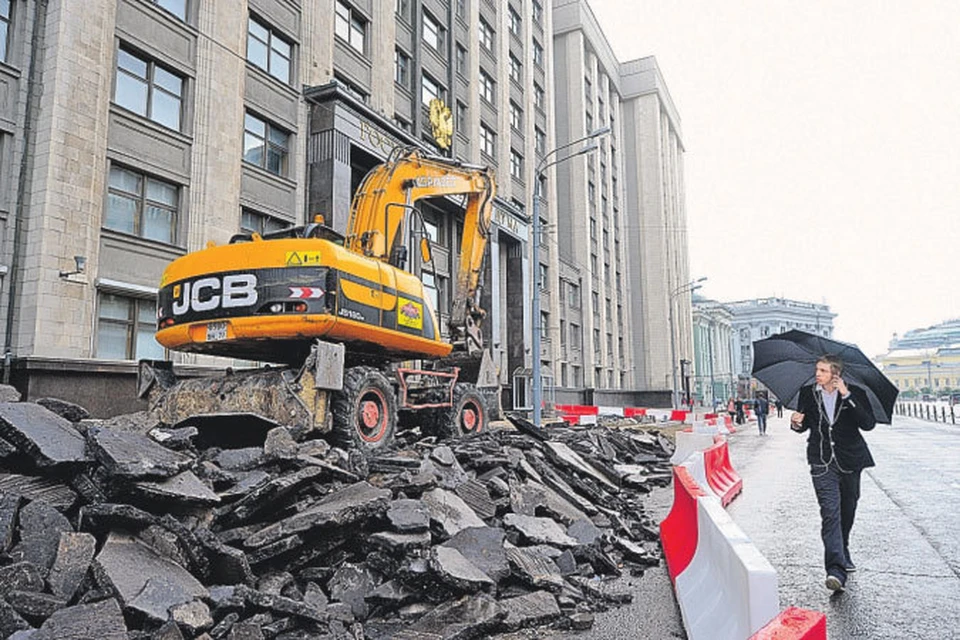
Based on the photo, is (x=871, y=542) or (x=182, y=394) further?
(x=182, y=394)

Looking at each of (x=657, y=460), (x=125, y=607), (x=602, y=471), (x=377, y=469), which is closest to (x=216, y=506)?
(x=125, y=607)

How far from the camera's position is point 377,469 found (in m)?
7.35

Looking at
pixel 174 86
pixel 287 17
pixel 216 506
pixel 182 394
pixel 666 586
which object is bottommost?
pixel 666 586

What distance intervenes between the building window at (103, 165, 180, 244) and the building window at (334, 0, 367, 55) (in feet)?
33.5

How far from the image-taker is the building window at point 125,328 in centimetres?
1580

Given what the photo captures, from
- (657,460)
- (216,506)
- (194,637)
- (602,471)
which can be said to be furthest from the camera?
(657,460)

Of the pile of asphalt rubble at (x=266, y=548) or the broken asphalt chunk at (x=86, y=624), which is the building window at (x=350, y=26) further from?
the broken asphalt chunk at (x=86, y=624)

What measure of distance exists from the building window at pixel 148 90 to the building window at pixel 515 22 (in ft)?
93.5

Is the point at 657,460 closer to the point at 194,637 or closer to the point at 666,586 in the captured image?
the point at 666,586

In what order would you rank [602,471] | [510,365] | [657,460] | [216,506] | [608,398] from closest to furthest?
[216,506], [602,471], [657,460], [510,365], [608,398]

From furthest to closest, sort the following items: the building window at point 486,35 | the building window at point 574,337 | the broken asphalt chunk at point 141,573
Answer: the building window at point 574,337 < the building window at point 486,35 < the broken asphalt chunk at point 141,573

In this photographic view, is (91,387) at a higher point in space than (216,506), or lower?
higher

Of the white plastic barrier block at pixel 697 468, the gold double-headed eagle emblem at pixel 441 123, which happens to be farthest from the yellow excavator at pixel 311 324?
the gold double-headed eagle emblem at pixel 441 123

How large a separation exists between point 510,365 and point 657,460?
849 inches
